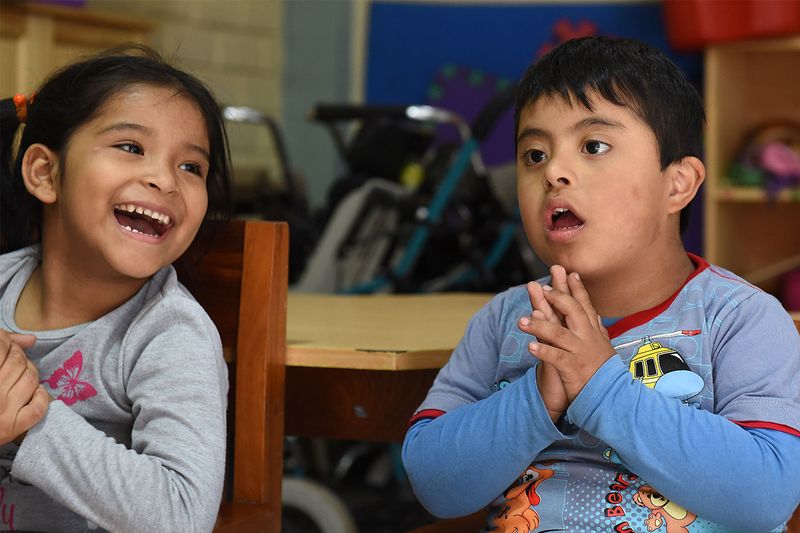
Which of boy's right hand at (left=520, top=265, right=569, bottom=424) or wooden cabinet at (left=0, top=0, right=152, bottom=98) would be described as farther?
wooden cabinet at (left=0, top=0, right=152, bottom=98)

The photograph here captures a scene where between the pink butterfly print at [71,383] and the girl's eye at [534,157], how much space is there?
0.50 m

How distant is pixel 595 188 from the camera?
3.34 ft

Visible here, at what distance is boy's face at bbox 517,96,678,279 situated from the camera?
1.02 m

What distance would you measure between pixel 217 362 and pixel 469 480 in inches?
11.1

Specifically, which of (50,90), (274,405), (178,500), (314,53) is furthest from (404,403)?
(314,53)

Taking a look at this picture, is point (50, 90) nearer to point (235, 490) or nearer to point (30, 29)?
point (235, 490)

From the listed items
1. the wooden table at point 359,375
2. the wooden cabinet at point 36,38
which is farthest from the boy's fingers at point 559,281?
the wooden cabinet at point 36,38

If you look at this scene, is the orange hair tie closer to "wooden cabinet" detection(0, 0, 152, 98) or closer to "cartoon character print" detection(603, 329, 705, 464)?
"cartoon character print" detection(603, 329, 705, 464)

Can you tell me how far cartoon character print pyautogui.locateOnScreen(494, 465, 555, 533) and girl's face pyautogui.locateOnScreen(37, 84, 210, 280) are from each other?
1.43 ft

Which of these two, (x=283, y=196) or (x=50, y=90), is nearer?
(x=50, y=90)

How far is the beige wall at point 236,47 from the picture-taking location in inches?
159

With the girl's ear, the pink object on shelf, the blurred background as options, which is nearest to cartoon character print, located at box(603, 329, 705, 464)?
the girl's ear

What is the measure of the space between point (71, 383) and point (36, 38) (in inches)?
93.0

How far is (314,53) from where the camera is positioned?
4.72m
